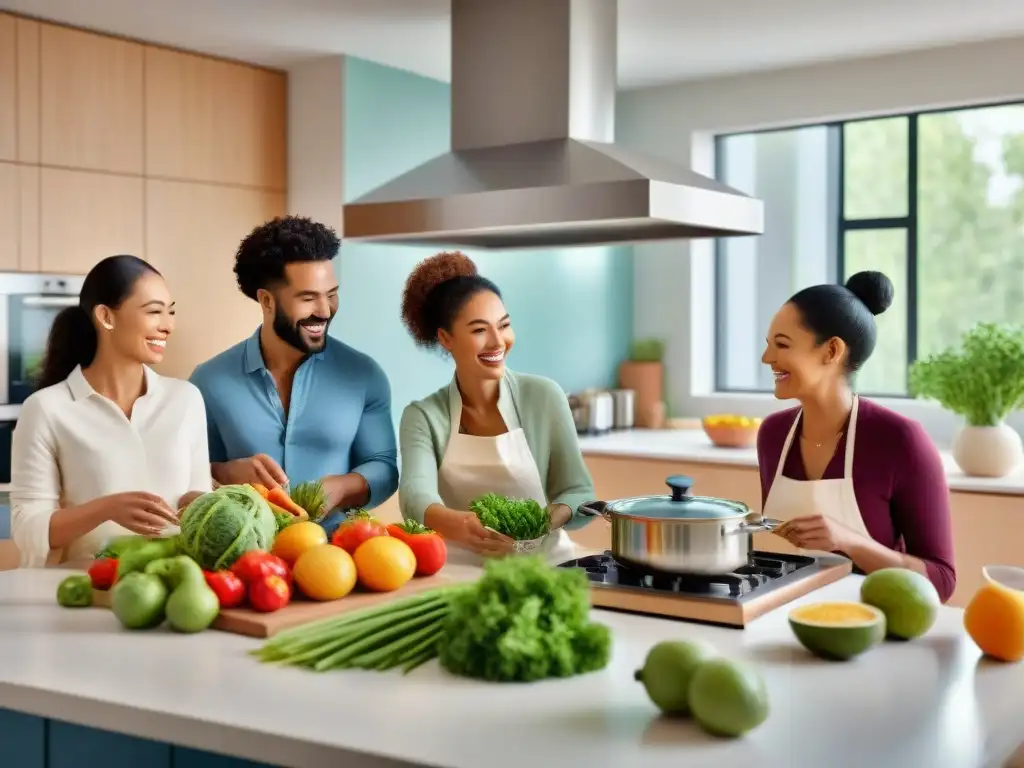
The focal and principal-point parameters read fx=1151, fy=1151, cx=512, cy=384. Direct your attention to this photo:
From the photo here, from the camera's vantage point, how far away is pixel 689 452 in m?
4.42

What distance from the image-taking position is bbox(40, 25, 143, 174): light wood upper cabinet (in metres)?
3.86

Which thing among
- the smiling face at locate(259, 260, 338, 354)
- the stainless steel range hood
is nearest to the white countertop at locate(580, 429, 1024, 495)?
the stainless steel range hood

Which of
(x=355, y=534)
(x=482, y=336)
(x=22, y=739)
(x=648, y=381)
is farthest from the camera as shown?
(x=648, y=381)

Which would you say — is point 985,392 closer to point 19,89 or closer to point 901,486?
point 901,486

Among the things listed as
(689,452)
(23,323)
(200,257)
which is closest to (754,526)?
(689,452)

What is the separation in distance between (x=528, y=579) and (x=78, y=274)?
2918 millimetres

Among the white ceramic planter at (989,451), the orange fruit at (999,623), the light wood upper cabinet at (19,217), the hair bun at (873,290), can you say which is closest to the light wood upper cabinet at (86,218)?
the light wood upper cabinet at (19,217)

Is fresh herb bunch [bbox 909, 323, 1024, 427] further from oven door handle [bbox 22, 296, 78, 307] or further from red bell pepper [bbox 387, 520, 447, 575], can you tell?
oven door handle [bbox 22, 296, 78, 307]

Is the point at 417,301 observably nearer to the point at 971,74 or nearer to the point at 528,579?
the point at 528,579

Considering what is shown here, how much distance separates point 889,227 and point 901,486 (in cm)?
269

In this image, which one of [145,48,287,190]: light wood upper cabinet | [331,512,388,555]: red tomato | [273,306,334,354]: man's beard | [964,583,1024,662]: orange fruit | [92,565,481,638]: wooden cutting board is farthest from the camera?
[145,48,287,190]: light wood upper cabinet

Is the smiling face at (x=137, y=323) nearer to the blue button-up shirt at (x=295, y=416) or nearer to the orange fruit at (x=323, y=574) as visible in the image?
the blue button-up shirt at (x=295, y=416)

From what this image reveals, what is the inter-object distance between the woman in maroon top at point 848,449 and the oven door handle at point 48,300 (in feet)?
8.09

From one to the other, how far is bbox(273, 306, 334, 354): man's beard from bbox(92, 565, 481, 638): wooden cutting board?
0.91 metres
